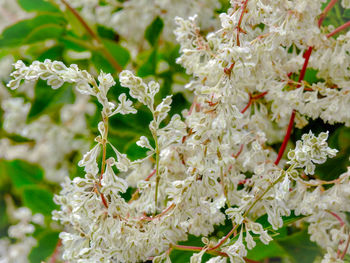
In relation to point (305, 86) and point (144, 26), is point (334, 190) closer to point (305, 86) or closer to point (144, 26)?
point (305, 86)

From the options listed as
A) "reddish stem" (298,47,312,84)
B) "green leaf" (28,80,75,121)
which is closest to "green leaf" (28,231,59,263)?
"green leaf" (28,80,75,121)

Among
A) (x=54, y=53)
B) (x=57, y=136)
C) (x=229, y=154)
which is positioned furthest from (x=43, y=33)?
(x=229, y=154)

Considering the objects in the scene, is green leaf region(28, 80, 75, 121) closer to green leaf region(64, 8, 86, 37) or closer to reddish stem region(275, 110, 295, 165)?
green leaf region(64, 8, 86, 37)

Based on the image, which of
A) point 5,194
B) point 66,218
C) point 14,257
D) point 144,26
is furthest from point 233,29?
point 5,194

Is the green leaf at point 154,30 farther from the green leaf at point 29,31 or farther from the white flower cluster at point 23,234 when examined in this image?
the white flower cluster at point 23,234

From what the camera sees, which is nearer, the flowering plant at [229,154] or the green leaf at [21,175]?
the flowering plant at [229,154]

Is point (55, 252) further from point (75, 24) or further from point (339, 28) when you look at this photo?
point (339, 28)

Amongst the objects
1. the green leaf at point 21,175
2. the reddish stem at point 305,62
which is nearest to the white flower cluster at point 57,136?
the green leaf at point 21,175
